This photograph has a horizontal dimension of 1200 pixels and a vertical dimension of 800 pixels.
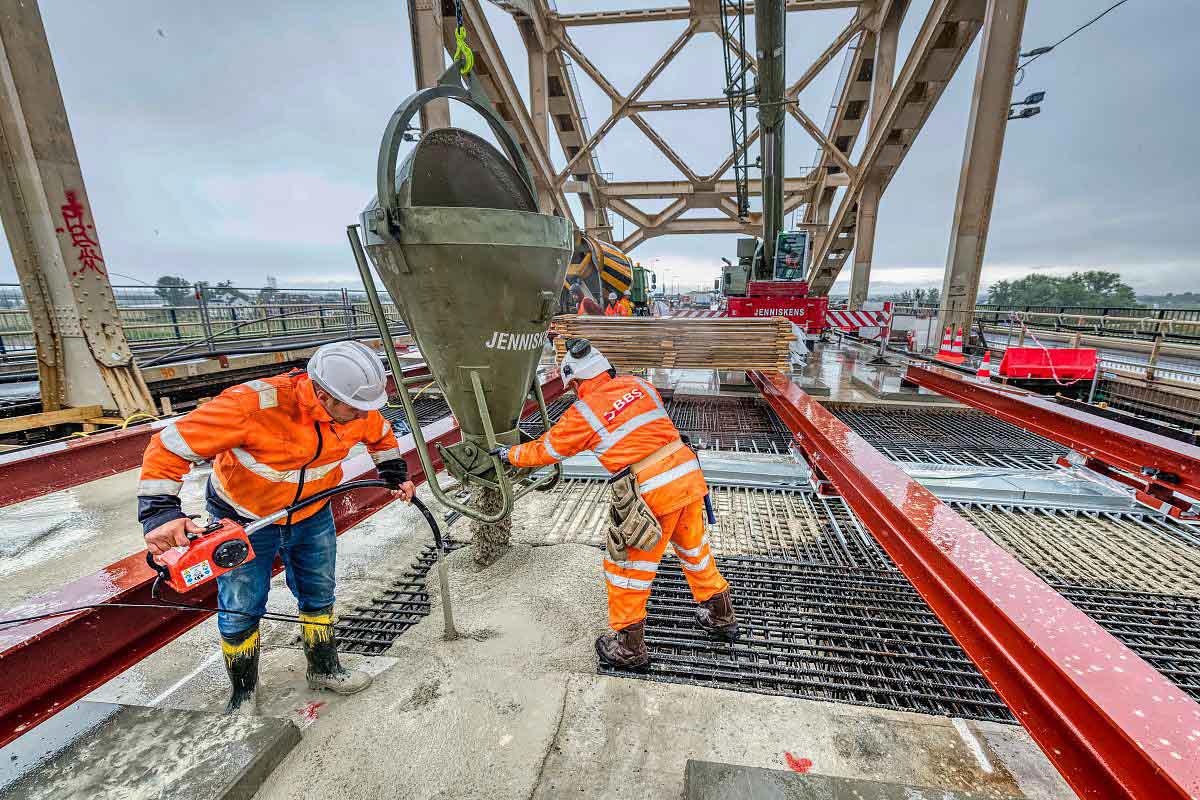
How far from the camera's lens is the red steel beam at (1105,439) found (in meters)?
2.67

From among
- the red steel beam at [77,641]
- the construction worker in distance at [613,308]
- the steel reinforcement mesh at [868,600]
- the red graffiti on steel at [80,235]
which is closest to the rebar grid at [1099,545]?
the steel reinforcement mesh at [868,600]

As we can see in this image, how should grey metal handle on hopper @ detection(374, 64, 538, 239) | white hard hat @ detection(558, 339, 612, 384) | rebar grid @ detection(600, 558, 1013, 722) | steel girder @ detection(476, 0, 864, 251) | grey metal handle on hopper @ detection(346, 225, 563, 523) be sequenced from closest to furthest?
grey metal handle on hopper @ detection(374, 64, 538, 239) < grey metal handle on hopper @ detection(346, 225, 563, 523) < rebar grid @ detection(600, 558, 1013, 722) < white hard hat @ detection(558, 339, 612, 384) < steel girder @ detection(476, 0, 864, 251)

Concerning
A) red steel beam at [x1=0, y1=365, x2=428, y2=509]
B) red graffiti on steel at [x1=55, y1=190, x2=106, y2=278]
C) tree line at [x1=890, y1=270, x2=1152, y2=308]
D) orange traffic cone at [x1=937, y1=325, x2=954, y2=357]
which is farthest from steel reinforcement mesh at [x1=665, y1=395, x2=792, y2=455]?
tree line at [x1=890, y1=270, x2=1152, y2=308]

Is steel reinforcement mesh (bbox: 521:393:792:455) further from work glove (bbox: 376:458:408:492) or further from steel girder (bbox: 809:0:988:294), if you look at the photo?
steel girder (bbox: 809:0:988:294)

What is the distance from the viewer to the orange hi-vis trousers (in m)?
2.15

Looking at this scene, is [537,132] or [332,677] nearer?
[332,677]

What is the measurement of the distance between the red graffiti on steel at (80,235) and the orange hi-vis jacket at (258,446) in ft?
14.2

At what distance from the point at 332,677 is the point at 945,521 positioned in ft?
8.95

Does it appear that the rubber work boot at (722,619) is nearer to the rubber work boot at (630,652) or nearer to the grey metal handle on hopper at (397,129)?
the rubber work boot at (630,652)

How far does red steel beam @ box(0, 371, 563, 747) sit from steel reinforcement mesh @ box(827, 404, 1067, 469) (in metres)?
5.05

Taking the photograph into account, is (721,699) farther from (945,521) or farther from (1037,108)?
(1037,108)

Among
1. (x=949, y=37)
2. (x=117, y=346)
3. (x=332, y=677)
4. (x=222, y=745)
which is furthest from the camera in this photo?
(x=949, y=37)

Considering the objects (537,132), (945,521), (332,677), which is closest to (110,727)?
(332,677)

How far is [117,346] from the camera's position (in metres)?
4.63
